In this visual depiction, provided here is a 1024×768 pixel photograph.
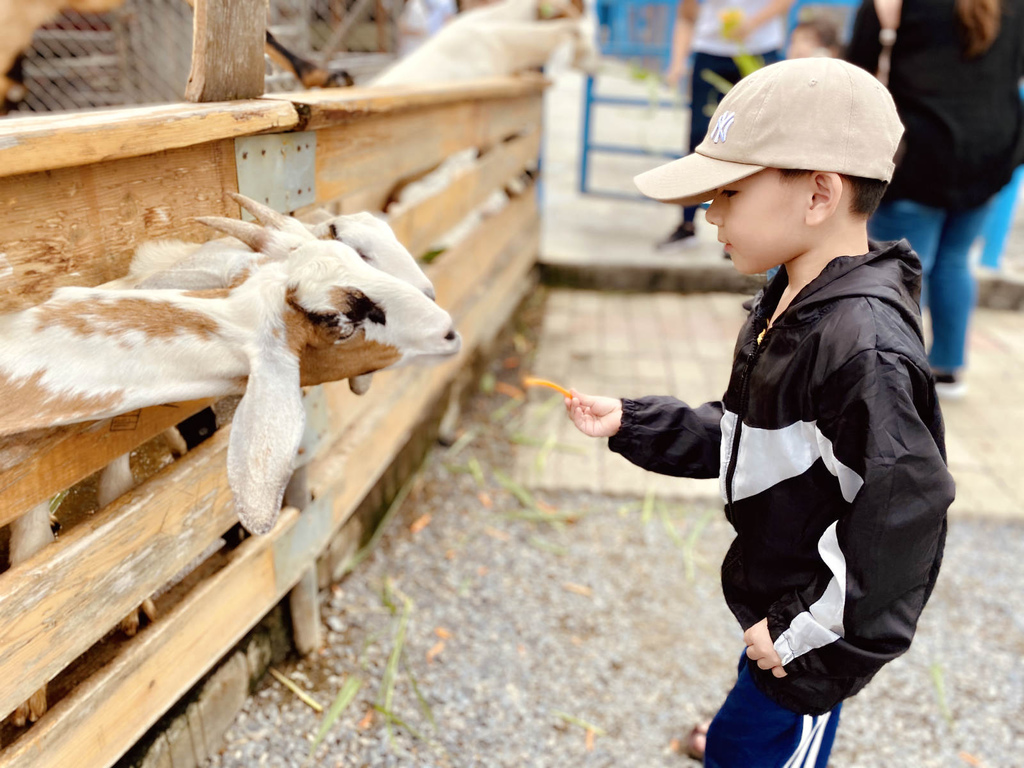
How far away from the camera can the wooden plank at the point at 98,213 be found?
1.17 meters

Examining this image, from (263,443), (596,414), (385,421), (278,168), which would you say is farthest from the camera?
(385,421)

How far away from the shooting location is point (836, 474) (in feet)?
4.15

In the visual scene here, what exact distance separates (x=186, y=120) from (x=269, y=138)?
1.10ft

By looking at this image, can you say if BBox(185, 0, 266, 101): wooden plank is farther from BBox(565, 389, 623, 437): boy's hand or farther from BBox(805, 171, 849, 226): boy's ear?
BBox(805, 171, 849, 226): boy's ear

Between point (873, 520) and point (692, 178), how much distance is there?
58cm

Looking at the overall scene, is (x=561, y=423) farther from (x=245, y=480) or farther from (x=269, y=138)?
(x=245, y=480)

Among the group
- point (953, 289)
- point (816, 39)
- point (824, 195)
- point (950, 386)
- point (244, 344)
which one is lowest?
point (950, 386)

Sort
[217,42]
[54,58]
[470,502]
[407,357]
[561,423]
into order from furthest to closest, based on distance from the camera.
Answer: [54,58] < [561,423] < [470,502] < [217,42] < [407,357]

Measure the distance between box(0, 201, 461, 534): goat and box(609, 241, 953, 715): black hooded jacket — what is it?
532 millimetres

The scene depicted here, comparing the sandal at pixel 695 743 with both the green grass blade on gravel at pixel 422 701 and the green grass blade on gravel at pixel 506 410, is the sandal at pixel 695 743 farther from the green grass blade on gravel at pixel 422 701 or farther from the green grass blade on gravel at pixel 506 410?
the green grass blade on gravel at pixel 506 410

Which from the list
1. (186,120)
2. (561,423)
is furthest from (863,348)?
(561,423)

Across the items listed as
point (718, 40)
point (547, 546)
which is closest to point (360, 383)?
point (547, 546)

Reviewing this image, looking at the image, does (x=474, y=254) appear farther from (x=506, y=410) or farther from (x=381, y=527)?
(x=381, y=527)

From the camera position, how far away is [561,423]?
392 centimetres
